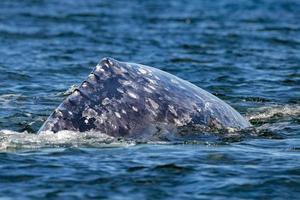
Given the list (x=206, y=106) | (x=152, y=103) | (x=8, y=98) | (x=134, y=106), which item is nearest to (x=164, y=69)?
(x=8, y=98)

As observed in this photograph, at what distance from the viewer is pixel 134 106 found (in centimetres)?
1133

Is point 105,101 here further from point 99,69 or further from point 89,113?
point 99,69

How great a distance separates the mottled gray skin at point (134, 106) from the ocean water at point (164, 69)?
0.62ft

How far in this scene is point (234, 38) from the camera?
2697 centimetres

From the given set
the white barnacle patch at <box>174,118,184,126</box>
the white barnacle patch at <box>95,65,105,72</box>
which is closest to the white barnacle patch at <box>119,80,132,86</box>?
the white barnacle patch at <box>95,65,105,72</box>

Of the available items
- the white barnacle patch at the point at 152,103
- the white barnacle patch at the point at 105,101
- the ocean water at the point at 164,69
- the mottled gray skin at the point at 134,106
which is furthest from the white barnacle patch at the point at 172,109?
the white barnacle patch at the point at 105,101

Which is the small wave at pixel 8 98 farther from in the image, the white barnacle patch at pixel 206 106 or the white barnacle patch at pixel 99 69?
the white barnacle patch at pixel 206 106

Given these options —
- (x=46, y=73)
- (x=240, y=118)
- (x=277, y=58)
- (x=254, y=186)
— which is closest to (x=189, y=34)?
(x=277, y=58)

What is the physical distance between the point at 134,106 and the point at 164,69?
30.5ft

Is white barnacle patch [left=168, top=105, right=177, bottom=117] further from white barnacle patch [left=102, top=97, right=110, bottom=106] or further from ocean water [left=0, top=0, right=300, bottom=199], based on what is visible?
white barnacle patch [left=102, top=97, right=110, bottom=106]

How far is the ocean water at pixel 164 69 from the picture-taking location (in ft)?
31.5

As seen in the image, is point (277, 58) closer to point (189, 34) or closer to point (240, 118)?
point (189, 34)

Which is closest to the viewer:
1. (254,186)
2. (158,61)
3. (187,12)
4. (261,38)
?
(254,186)

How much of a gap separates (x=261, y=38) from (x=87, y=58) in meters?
6.56
